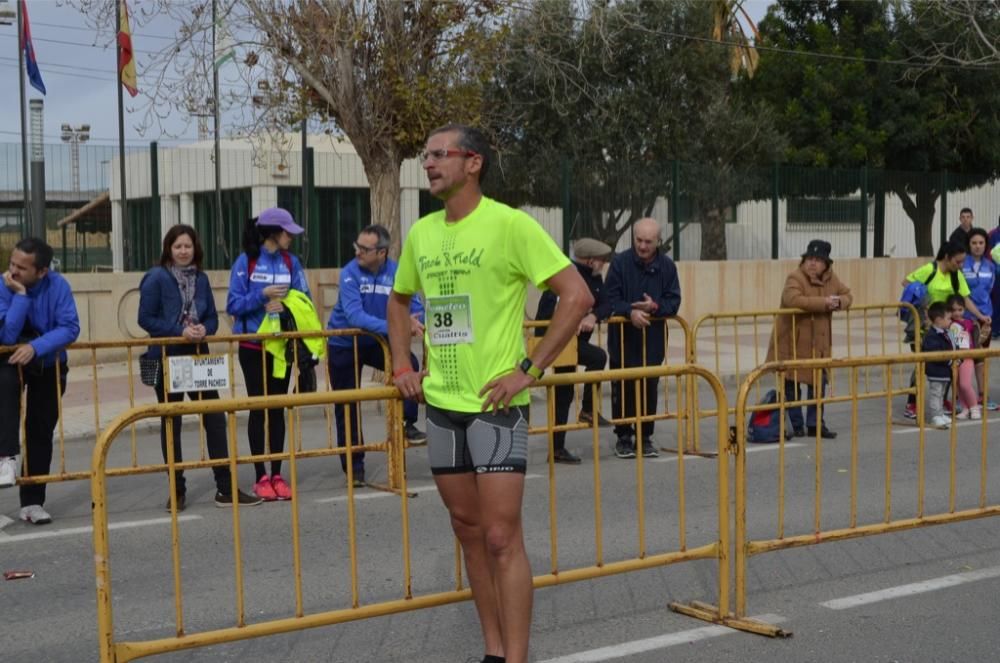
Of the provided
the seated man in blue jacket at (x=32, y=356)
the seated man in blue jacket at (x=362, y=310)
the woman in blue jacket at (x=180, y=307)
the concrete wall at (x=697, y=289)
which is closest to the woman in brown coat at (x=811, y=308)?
the seated man in blue jacket at (x=362, y=310)

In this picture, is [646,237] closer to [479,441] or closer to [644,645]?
[644,645]

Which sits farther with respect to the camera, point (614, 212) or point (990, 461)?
point (614, 212)

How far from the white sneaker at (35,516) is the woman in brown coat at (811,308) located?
5.84 metres

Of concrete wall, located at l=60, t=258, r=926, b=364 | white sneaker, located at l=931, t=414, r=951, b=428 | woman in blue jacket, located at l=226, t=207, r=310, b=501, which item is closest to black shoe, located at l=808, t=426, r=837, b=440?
white sneaker, located at l=931, t=414, r=951, b=428

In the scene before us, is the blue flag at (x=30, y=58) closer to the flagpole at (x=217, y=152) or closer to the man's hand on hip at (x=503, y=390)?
the flagpole at (x=217, y=152)

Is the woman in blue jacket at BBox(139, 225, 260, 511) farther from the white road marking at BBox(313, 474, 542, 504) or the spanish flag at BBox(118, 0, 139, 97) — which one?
the spanish flag at BBox(118, 0, 139, 97)

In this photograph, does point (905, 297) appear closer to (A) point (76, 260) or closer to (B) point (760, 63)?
(A) point (76, 260)

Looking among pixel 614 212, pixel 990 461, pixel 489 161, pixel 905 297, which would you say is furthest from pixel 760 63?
pixel 489 161

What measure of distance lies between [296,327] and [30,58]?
47.4ft

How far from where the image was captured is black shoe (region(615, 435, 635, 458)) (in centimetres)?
995

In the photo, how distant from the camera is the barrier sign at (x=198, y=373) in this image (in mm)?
8148

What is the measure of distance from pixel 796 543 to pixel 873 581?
0.61m

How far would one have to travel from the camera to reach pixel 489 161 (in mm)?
4664

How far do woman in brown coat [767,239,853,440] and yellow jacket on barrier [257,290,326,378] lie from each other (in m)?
4.05
